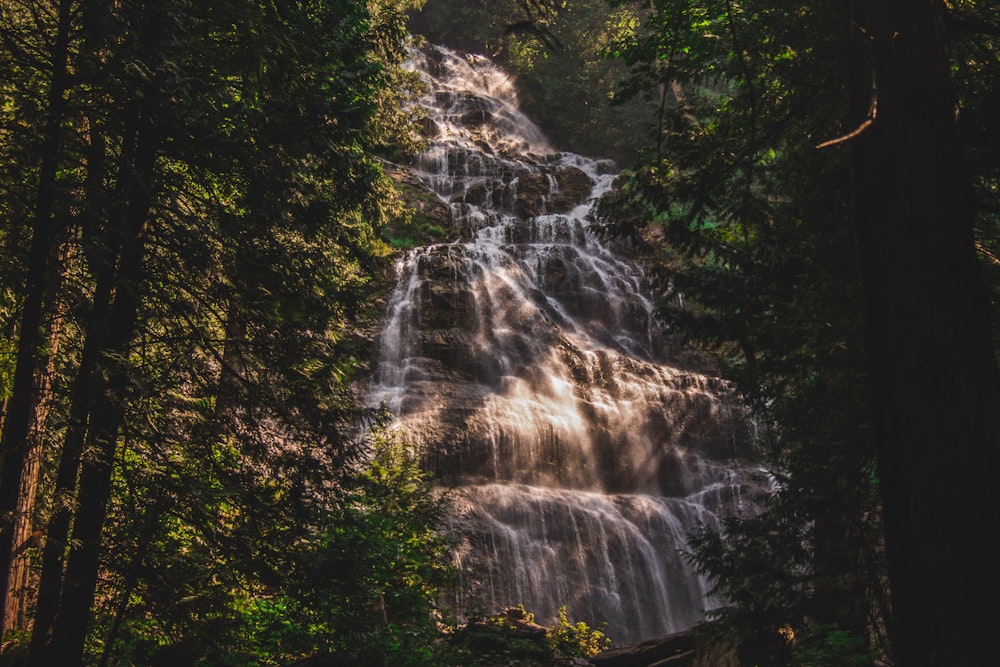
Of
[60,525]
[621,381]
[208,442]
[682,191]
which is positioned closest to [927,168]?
[682,191]

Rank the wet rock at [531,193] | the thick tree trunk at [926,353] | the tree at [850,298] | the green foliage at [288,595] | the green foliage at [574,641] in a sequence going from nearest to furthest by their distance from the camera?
1. the thick tree trunk at [926,353]
2. the tree at [850,298]
3. the green foliage at [288,595]
4. the green foliage at [574,641]
5. the wet rock at [531,193]

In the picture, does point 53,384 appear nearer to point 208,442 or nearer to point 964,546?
point 208,442

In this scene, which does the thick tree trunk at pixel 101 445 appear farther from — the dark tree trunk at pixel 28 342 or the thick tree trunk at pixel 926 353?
the thick tree trunk at pixel 926 353

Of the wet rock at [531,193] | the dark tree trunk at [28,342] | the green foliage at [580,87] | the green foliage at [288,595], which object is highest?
the green foliage at [580,87]

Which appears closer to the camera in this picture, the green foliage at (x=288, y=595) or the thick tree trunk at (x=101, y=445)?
the thick tree trunk at (x=101, y=445)

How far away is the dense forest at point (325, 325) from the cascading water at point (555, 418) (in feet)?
19.2

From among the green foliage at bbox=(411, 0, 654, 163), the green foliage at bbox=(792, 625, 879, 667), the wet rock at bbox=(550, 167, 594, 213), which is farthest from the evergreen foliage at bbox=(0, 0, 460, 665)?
the green foliage at bbox=(411, 0, 654, 163)

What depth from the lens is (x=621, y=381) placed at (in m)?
19.4

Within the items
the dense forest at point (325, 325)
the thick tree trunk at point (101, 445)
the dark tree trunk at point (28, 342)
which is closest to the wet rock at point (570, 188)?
the dense forest at point (325, 325)

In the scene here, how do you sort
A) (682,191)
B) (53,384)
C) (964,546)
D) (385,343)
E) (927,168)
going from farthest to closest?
(385,343) → (682,191) → (53,384) → (927,168) → (964,546)

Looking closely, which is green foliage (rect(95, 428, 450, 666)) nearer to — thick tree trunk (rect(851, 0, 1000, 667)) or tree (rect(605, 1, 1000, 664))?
tree (rect(605, 1, 1000, 664))

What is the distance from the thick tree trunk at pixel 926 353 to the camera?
278 cm

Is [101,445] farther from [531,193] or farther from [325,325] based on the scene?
[531,193]

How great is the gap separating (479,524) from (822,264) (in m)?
9.90
